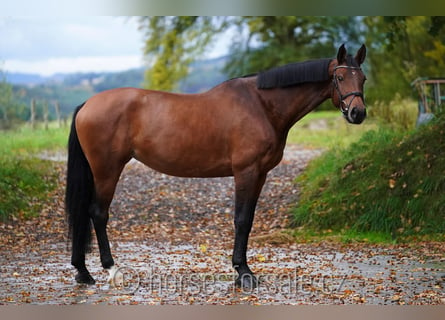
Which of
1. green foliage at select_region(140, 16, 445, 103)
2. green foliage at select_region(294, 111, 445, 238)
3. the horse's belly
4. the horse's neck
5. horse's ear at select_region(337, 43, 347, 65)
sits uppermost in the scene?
green foliage at select_region(140, 16, 445, 103)

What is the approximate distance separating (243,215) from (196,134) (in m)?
0.73

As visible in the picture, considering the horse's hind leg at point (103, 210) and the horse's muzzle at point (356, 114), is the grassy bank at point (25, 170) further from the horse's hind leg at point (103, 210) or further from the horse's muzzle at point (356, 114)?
the horse's muzzle at point (356, 114)

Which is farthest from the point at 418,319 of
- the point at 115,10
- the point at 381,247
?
the point at 115,10

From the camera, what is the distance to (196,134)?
5652mm

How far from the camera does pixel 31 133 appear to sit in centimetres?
1067

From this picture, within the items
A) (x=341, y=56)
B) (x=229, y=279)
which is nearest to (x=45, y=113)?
(x=229, y=279)

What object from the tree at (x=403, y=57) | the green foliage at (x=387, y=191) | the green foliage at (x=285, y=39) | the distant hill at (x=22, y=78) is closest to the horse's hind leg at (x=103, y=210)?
the green foliage at (x=387, y=191)

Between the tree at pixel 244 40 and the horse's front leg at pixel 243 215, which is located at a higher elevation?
the tree at pixel 244 40

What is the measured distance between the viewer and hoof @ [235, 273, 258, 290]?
18.1 ft

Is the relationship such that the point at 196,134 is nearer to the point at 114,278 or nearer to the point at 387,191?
the point at 114,278

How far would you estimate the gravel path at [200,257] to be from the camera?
546 cm

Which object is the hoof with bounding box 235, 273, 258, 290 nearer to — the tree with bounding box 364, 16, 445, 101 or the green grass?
the green grass

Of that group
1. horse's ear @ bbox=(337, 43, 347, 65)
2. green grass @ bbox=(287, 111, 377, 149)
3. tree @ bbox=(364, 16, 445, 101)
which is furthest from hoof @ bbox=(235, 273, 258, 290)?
tree @ bbox=(364, 16, 445, 101)

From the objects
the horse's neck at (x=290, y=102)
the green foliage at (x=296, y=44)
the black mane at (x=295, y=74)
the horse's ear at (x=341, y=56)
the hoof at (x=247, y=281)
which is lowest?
the hoof at (x=247, y=281)
